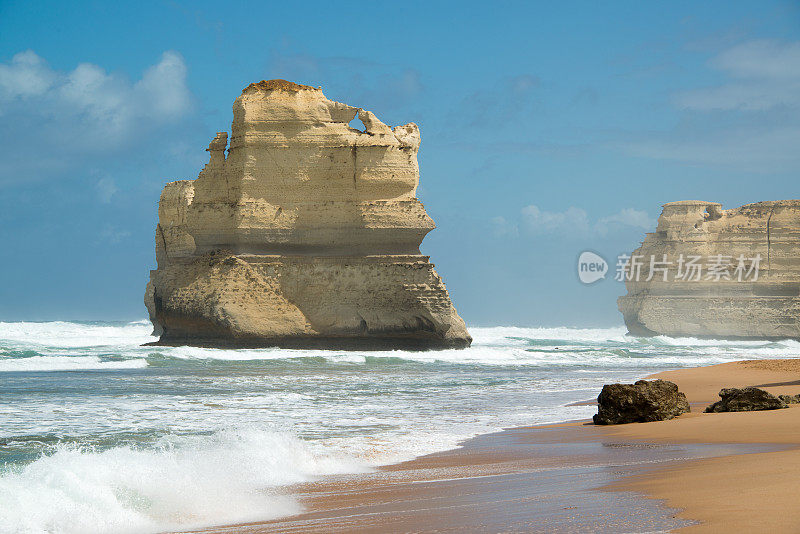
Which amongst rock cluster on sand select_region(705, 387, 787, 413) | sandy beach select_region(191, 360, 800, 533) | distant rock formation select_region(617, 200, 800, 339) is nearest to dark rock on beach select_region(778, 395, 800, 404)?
rock cluster on sand select_region(705, 387, 787, 413)

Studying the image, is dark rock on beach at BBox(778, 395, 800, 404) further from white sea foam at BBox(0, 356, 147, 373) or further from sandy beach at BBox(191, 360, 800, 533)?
white sea foam at BBox(0, 356, 147, 373)

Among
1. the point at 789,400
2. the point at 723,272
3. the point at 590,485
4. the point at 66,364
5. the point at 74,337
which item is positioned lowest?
the point at 590,485

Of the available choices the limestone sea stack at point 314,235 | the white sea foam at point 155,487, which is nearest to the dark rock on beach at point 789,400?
the white sea foam at point 155,487

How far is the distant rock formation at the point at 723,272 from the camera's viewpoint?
193 feet

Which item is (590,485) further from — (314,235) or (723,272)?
(723,272)

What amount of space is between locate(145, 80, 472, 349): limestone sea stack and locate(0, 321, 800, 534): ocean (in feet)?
14.1

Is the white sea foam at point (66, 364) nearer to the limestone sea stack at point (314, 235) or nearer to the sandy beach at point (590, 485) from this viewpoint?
the limestone sea stack at point (314, 235)

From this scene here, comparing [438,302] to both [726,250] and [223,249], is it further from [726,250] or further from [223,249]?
[726,250]

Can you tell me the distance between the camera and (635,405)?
10.5 metres

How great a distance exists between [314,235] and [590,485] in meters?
25.1

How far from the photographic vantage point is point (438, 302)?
30.2 m

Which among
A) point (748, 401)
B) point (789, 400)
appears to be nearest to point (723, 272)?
point (789, 400)

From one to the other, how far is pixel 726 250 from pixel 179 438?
56408 millimetres

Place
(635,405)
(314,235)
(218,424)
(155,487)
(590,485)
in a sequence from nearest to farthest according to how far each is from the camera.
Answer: (590,485) → (155,487) → (635,405) → (218,424) → (314,235)
